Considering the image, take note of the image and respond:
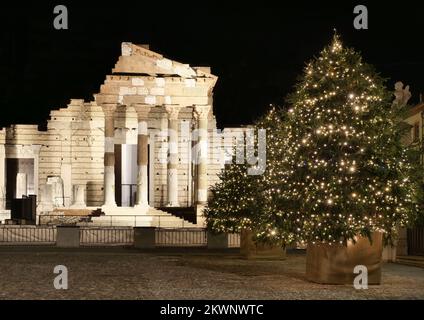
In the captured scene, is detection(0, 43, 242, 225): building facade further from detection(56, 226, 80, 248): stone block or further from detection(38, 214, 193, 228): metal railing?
detection(56, 226, 80, 248): stone block

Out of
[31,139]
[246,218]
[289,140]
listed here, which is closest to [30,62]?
[31,139]

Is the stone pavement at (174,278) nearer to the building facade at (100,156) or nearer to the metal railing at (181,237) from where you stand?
the metal railing at (181,237)

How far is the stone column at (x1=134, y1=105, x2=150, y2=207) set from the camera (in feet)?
160

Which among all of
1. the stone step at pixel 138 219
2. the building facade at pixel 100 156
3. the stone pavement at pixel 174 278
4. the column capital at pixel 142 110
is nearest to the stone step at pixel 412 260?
the stone pavement at pixel 174 278

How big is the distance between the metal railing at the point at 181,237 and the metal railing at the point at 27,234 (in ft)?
17.1

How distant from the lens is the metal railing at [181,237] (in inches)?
1537

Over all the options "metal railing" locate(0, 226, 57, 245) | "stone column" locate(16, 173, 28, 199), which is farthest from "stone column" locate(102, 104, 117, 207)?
"metal railing" locate(0, 226, 57, 245)

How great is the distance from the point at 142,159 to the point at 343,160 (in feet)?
97.0

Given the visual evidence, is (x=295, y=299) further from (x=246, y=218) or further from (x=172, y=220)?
(x=172, y=220)

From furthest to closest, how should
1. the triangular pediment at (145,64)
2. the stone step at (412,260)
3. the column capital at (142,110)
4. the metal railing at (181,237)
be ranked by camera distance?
the column capital at (142,110) < the triangular pediment at (145,64) < the metal railing at (181,237) < the stone step at (412,260)

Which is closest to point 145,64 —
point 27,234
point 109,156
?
point 109,156

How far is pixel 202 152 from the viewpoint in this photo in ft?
164

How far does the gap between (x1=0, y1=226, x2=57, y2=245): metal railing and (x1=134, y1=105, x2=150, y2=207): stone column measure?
935 cm

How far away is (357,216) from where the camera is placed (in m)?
20.1
